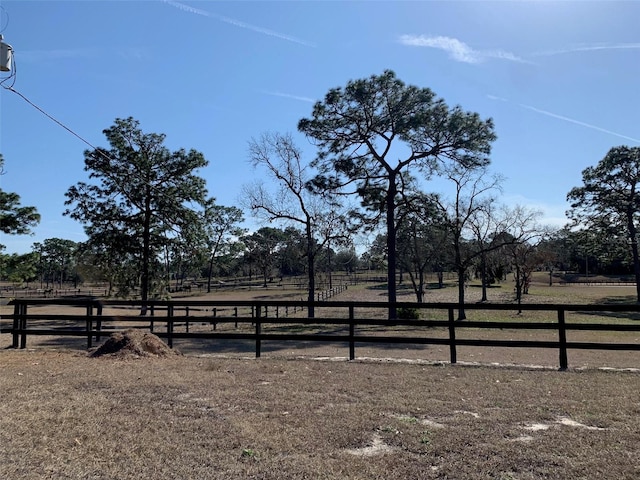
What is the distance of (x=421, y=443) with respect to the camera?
4172 millimetres

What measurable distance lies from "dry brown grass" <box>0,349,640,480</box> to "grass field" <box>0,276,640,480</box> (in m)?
0.02

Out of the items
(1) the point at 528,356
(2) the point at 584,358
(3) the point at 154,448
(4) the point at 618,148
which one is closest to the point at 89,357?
(3) the point at 154,448

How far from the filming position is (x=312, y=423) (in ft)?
15.6

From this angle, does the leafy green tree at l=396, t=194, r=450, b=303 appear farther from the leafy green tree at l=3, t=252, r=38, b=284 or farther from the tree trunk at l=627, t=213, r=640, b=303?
the leafy green tree at l=3, t=252, r=38, b=284

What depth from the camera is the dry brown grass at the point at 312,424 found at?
3.64 metres

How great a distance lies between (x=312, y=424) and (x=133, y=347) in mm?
5500

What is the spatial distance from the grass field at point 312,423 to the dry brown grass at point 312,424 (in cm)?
2

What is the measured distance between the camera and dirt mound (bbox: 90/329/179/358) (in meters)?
8.80

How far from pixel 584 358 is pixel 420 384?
7580mm

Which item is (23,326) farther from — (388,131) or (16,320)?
(388,131)

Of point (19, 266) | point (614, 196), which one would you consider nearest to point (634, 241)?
point (614, 196)

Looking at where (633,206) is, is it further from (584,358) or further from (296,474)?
(296,474)

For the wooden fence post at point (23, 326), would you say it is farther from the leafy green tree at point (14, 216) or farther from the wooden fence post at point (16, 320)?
the leafy green tree at point (14, 216)

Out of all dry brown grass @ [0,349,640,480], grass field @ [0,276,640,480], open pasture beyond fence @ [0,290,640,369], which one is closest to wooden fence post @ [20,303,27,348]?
open pasture beyond fence @ [0,290,640,369]
